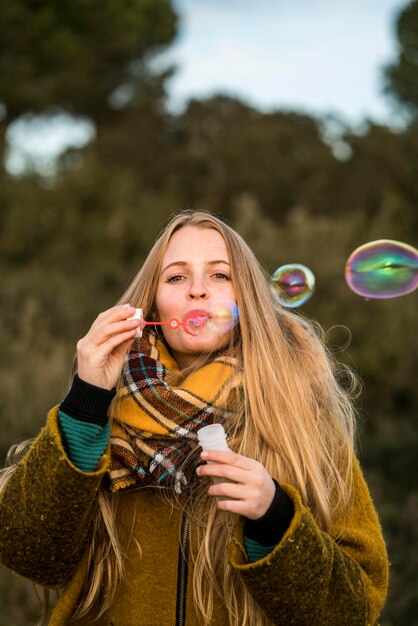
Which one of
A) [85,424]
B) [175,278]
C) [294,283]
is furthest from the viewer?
[294,283]

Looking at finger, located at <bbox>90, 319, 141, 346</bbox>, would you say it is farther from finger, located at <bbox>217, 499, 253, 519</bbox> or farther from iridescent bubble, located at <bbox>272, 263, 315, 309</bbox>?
iridescent bubble, located at <bbox>272, 263, 315, 309</bbox>

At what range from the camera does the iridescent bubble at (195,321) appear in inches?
73.7

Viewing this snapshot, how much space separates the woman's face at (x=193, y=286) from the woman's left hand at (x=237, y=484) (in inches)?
18.6

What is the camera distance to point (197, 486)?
1791 mm

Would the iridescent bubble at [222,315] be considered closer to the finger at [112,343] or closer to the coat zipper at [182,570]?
the finger at [112,343]

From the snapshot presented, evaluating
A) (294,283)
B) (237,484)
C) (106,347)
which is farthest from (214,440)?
(294,283)

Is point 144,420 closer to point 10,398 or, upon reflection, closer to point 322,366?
point 322,366

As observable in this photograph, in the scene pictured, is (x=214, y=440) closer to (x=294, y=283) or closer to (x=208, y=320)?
(x=208, y=320)

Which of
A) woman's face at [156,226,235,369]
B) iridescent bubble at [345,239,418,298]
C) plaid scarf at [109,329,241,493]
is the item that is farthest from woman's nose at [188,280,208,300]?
iridescent bubble at [345,239,418,298]

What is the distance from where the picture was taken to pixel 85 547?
176 centimetres

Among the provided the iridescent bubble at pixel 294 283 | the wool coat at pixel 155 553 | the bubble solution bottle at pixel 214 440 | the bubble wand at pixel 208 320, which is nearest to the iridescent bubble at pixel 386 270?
the iridescent bubble at pixel 294 283

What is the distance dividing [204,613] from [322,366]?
75 cm

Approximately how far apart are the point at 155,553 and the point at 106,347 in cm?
54

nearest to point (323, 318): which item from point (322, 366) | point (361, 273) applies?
point (361, 273)
